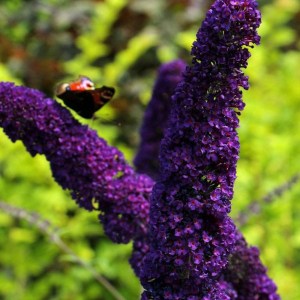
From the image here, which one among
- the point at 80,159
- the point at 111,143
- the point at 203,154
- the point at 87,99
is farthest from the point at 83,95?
the point at 111,143

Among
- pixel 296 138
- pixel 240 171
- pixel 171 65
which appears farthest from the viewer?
pixel 296 138

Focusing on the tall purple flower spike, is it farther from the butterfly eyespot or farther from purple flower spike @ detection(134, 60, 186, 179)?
purple flower spike @ detection(134, 60, 186, 179)

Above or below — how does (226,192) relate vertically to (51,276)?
below

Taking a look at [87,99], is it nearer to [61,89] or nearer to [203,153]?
[61,89]

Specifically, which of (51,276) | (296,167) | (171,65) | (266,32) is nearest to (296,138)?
(296,167)

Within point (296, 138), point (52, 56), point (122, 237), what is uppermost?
point (52, 56)

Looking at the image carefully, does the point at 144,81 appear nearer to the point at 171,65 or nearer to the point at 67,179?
the point at 171,65

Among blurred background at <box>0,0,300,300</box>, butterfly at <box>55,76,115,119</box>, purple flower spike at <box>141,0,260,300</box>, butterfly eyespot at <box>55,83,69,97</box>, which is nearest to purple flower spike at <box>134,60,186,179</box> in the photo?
blurred background at <box>0,0,300,300</box>
